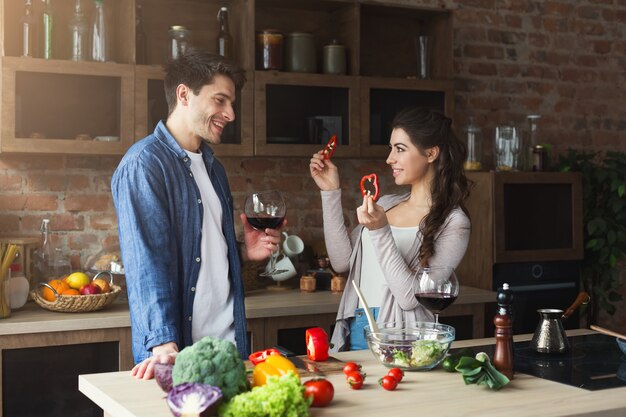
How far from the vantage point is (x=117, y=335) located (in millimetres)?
3512

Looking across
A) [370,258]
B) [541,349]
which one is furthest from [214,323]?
[541,349]

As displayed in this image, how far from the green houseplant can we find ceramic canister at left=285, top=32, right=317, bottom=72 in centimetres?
162

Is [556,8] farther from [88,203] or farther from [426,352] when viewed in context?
[426,352]

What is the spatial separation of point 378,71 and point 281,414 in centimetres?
333

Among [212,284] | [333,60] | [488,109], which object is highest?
[333,60]

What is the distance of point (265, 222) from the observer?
2881mm

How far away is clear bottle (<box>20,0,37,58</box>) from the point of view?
3748 millimetres

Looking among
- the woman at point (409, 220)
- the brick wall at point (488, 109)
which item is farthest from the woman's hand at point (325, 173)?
the brick wall at point (488, 109)

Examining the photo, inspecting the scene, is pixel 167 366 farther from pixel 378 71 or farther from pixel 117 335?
pixel 378 71

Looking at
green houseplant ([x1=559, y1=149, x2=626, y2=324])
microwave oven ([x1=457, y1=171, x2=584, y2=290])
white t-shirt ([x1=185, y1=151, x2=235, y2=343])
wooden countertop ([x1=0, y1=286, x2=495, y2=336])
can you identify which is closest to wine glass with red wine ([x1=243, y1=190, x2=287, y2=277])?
white t-shirt ([x1=185, y1=151, x2=235, y2=343])

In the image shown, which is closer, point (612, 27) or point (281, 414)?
point (281, 414)

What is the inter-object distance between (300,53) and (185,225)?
1.73m

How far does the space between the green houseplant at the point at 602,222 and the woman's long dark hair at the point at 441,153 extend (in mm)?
1623

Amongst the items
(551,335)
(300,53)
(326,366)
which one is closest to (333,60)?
(300,53)
